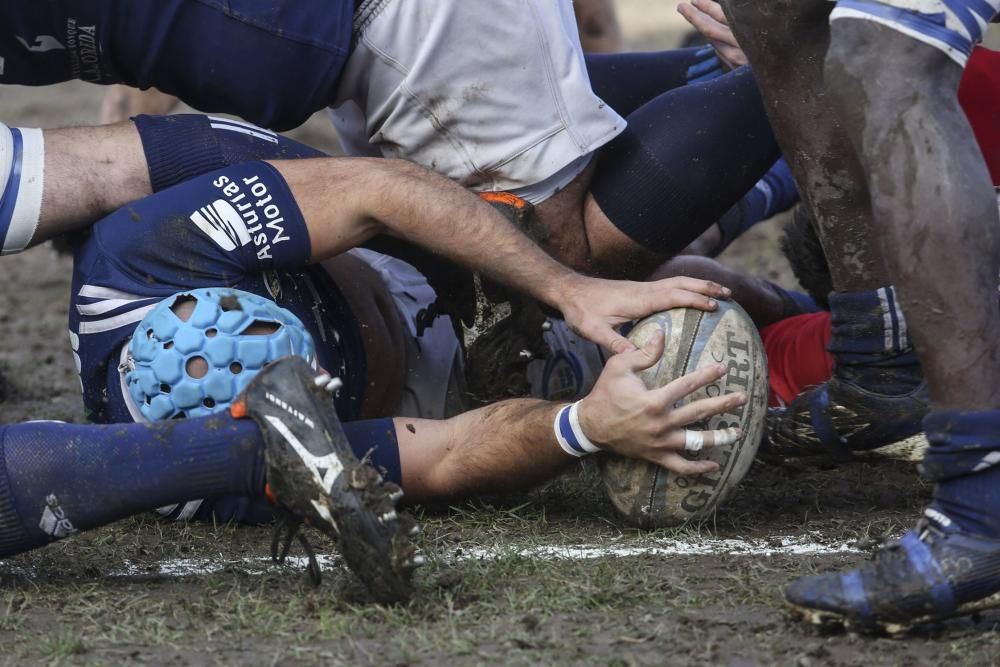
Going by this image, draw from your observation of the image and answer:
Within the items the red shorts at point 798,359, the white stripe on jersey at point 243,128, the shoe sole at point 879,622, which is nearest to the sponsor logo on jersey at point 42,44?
the white stripe on jersey at point 243,128

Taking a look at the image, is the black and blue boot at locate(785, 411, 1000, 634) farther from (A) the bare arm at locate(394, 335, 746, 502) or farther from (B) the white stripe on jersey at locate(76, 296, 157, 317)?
(B) the white stripe on jersey at locate(76, 296, 157, 317)

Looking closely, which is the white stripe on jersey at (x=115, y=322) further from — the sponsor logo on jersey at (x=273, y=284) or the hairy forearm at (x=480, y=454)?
the hairy forearm at (x=480, y=454)

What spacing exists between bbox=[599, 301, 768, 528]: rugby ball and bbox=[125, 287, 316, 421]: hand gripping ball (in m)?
0.86

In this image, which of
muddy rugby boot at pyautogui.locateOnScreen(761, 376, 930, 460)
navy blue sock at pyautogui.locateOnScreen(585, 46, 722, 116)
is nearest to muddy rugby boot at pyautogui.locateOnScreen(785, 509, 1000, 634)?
muddy rugby boot at pyautogui.locateOnScreen(761, 376, 930, 460)

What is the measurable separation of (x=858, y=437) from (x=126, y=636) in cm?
190

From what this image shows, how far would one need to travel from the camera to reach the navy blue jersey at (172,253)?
135 inches

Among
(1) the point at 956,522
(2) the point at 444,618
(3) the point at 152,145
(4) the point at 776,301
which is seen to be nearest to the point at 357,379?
(3) the point at 152,145

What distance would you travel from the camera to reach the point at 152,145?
371cm

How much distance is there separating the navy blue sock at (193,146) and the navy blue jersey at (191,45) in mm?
133

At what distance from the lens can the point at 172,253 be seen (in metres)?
3.43

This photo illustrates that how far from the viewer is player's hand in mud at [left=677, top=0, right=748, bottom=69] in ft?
14.9

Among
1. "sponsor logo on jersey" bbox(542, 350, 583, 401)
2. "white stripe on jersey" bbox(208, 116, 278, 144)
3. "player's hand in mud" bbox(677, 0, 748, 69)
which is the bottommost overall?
"sponsor logo on jersey" bbox(542, 350, 583, 401)

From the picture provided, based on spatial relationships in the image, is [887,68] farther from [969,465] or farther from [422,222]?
[422,222]

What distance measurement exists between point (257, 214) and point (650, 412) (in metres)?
1.15
